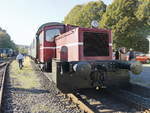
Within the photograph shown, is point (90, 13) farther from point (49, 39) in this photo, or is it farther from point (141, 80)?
point (141, 80)

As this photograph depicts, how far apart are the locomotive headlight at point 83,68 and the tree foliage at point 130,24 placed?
22.0 metres

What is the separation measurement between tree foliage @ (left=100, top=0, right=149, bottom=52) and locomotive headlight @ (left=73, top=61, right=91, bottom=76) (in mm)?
22018

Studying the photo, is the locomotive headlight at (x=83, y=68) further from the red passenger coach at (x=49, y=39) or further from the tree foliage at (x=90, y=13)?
the tree foliage at (x=90, y=13)

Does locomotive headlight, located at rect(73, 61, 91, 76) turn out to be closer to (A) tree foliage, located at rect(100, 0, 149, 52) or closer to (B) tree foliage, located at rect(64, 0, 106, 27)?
(A) tree foliage, located at rect(100, 0, 149, 52)

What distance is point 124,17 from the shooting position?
Answer: 29062 millimetres

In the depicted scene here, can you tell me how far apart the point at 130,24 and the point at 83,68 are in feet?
74.2

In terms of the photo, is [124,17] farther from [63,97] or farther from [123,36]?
[63,97]

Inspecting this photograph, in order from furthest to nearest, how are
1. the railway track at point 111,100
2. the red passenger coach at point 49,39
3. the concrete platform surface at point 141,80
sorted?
the red passenger coach at point 49,39
the concrete platform surface at point 141,80
the railway track at point 111,100

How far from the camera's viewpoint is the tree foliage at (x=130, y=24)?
28047 mm

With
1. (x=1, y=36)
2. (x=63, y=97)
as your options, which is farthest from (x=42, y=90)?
(x=1, y=36)

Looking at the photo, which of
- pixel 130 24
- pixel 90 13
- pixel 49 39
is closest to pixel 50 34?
pixel 49 39

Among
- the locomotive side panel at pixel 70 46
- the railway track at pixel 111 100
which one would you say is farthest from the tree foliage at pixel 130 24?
the railway track at pixel 111 100

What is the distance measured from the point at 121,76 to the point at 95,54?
4.23ft

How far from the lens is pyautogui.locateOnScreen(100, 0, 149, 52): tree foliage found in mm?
28047
